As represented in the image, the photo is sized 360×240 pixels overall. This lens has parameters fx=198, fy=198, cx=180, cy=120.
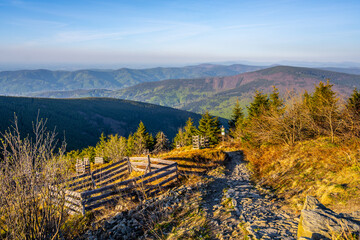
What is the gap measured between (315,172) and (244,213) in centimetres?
514

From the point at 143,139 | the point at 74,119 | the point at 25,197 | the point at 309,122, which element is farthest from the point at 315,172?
the point at 74,119

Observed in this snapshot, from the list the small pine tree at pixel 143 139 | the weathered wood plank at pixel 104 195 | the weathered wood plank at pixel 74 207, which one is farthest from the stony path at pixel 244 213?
the small pine tree at pixel 143 139

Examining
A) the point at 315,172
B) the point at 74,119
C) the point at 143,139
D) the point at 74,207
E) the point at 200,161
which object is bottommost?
the point at 74,119

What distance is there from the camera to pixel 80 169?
19.8 metres

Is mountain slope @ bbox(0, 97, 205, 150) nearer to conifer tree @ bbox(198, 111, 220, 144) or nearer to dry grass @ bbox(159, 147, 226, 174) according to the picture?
conifer tree @ bbox(198, 111, 220, 144)

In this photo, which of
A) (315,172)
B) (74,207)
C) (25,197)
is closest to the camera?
(25,197)

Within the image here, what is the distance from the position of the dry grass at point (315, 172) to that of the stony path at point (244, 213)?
101 cm

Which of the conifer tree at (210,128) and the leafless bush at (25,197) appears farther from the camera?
the conifer tree at (210,128)

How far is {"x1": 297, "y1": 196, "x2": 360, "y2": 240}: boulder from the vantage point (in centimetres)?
383

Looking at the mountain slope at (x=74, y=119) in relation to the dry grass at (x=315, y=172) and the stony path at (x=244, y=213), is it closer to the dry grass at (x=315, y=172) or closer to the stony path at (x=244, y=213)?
the dry grass at (x=315, y=172)

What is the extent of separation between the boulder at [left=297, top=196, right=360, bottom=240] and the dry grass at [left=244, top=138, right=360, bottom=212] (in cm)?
260

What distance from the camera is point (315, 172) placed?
9.48m

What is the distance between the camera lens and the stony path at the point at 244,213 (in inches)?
217

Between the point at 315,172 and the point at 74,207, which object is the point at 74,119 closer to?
the point at 74,207
